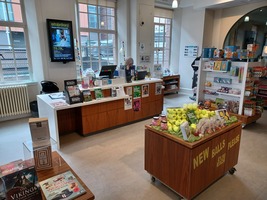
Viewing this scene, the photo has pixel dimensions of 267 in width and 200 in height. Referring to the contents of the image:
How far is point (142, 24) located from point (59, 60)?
2899 millimetres

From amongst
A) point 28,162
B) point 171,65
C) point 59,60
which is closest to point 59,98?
point 59,60

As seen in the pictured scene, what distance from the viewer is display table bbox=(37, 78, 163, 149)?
322cm

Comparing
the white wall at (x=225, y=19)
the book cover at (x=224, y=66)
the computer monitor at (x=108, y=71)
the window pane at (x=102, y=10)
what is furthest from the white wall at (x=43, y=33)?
the white wall at (x=225, y=19)

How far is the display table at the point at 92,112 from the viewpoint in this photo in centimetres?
322

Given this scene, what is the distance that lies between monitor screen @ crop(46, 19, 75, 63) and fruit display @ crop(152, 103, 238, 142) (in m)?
3.59

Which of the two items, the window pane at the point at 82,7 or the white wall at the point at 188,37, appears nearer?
the window pane at the point at 82,7

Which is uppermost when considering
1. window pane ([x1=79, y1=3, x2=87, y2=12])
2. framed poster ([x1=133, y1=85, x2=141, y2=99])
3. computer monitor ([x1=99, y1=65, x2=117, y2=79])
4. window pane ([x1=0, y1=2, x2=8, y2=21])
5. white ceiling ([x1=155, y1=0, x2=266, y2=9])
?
white ceiling ([x1=155, y1=0, x2=266, y2=9])

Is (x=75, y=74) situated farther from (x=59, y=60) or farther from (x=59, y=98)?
(x=59, y=98)

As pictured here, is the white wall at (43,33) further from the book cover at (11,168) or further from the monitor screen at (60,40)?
the book cover at (11,168)

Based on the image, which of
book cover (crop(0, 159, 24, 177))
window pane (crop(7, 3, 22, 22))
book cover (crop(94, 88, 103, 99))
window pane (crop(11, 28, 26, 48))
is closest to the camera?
book cover (crop(0, 159, 24, 177))

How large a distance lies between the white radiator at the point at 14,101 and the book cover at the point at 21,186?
3830 millimetres

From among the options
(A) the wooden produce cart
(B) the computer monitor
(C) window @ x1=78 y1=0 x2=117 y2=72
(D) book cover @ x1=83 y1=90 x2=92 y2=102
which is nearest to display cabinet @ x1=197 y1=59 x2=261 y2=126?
(A) the wooden produce cart

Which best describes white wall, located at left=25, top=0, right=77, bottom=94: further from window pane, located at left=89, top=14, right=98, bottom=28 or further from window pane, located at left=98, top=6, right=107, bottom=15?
window pane, located at left=98, top=6, right=107, bottom=15

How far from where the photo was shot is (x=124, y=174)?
2537mm
